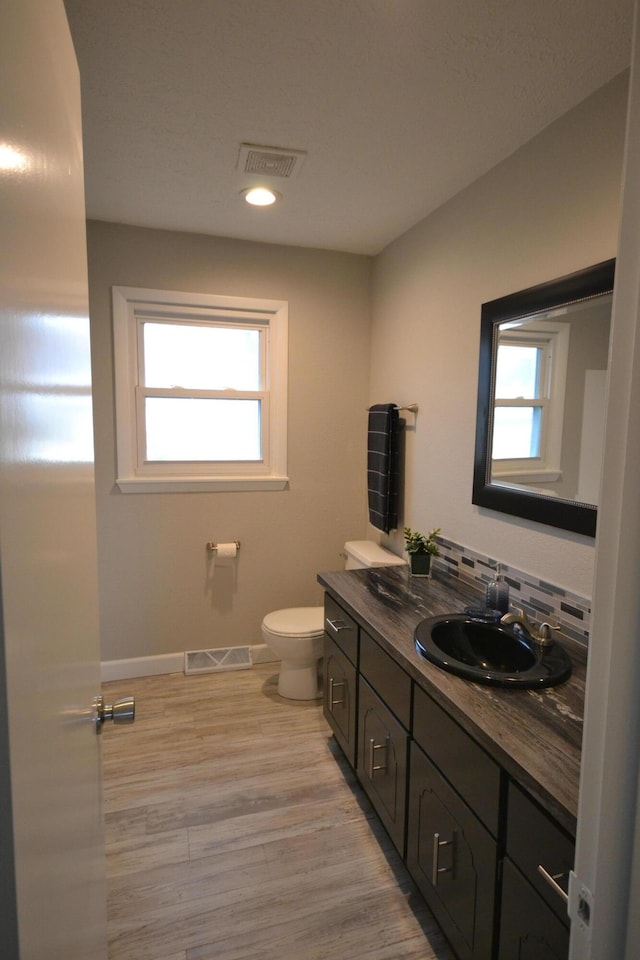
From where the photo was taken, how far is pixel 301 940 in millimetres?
1500

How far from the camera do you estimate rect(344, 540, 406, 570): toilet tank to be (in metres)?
2.71

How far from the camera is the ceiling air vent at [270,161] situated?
1917mm

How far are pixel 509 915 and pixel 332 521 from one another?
7.55 ft

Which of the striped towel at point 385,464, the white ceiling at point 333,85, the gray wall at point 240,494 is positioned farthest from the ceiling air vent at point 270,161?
the striped towel at point 385,464

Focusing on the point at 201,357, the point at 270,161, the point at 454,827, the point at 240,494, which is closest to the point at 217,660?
the point at 240,494

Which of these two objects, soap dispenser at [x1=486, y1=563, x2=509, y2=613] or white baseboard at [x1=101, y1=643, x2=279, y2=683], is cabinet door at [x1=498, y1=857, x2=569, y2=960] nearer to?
soap dispenser at [x1=486, y1=563, x2=509, y2=613]

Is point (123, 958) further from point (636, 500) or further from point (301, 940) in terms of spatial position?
point (636, 500)

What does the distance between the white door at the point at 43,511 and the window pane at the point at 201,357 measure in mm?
2046

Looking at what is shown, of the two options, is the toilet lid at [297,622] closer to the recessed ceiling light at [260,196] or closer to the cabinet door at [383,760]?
the cabinet door at [383,760]

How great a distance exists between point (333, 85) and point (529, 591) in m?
1.79

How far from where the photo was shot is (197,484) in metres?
2.99

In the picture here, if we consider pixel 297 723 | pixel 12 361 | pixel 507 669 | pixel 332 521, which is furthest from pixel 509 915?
pixel 332 521

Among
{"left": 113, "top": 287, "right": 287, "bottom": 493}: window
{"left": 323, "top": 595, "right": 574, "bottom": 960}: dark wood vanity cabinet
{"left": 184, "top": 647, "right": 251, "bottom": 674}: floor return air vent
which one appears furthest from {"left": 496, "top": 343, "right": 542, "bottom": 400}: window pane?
{"left": 184, "top": 647, "right": 251, "bottom": 674}: floor return air vent

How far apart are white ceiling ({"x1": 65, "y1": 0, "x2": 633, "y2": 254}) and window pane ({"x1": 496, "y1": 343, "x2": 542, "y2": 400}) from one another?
2.44ft
